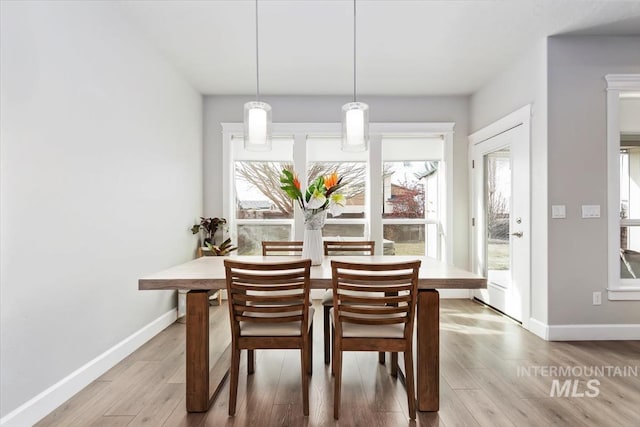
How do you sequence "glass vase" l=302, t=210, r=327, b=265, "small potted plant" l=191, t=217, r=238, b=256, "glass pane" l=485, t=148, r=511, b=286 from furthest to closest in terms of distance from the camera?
"small potted plant" l=191, t=217, r=238, b=256
"glass pane" l=485, t=148, r=511, b=286
"glass vase" l=302, t=210, r=327, b=265

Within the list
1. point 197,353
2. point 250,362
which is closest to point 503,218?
point 250,362

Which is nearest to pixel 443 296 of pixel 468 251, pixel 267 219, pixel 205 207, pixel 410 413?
pixel 468 251

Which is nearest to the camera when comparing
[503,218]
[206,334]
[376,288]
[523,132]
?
[376,288]

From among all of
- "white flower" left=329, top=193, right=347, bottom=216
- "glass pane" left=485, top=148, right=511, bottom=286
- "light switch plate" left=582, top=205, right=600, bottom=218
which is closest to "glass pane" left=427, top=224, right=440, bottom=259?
"glass pane" left=485, top=148, right=511, bottom=286

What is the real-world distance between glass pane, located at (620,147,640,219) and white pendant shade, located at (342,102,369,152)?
2.58m

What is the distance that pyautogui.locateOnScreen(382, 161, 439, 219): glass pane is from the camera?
191 inches

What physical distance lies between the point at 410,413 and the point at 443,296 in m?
3.06

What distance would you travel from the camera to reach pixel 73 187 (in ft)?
7.39

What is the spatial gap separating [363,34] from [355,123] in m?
1.20

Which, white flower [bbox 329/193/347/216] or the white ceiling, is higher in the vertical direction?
the white ceiling

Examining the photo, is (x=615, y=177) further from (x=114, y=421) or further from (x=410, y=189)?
(x=114, y=421)

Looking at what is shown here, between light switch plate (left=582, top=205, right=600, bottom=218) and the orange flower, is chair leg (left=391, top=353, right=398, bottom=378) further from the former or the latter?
light switch plate (left=582, top=205, right=600, bottom=218)

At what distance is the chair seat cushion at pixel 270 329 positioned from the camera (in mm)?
1978

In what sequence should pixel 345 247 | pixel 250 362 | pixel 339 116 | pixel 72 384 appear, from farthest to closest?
pixel 339 116, pixel 345 247, pixel 250 362, pixel 72 384
